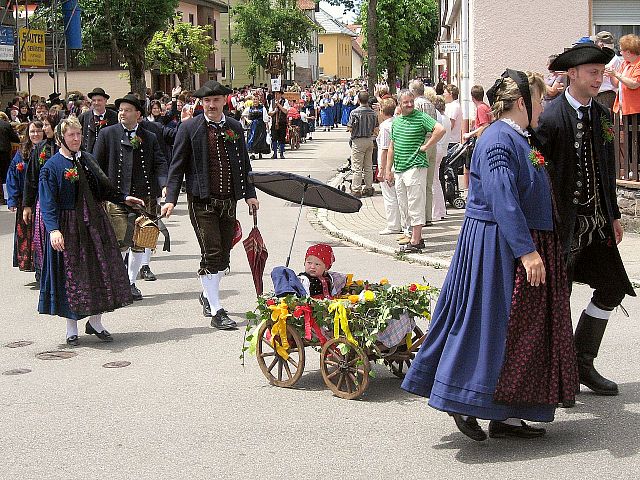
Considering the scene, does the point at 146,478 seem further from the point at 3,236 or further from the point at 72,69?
the point at 72,69

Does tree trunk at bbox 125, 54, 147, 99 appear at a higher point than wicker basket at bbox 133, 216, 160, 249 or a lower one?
higher

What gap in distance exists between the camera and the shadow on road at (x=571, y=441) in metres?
5.64

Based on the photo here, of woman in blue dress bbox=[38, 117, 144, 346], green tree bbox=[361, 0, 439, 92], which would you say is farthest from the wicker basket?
green tree bbox=[361, 0, 439, 92]

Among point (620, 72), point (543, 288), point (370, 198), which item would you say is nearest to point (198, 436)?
point (543, 288)

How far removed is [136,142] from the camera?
35.4 feet

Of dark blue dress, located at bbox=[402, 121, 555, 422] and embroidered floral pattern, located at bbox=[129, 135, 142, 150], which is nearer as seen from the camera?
dark blue dress, located at bbox=[402, 121, 555, 422]

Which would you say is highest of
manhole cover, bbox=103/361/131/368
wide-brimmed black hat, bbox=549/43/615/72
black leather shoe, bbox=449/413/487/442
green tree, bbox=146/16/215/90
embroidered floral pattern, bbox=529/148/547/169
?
green tree, bbox=146/16/215/90

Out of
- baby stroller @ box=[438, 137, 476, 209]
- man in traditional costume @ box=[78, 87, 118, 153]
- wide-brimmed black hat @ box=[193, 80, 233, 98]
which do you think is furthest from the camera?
baby stroller @ box=[438, 137, 476, 209]

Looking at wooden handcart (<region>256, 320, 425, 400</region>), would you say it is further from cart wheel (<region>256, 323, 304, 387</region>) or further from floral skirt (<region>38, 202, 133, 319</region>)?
floral skirt (<region>38, 202, 133, 319</region>)

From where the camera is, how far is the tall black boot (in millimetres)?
6703

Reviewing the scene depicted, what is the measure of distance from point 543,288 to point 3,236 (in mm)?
11988

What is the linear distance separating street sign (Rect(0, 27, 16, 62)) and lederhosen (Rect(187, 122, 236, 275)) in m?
21.7

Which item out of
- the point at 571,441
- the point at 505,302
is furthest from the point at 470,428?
the point at 505,302

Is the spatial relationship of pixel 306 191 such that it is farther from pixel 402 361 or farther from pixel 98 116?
pixel 98 116
